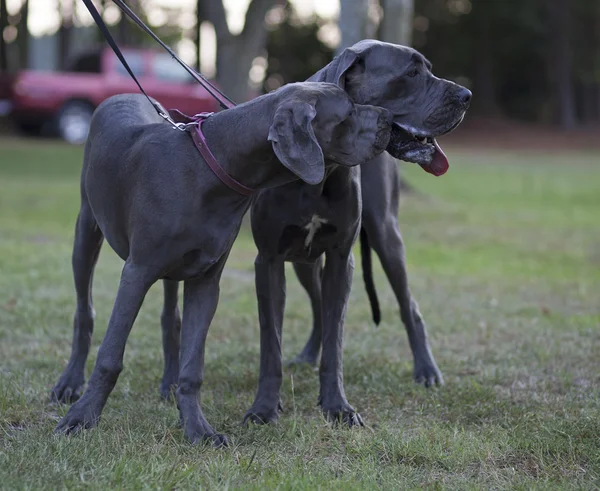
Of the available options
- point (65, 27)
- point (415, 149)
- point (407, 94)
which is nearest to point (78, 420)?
point (415, 149)

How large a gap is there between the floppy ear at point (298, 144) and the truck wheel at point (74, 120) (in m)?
21.1

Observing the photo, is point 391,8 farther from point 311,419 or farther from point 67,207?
point 311,419

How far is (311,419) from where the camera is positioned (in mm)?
4488

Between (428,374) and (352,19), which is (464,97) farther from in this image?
(352,19)

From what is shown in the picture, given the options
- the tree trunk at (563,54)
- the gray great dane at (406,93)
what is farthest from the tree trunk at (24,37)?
the gray great dane at (406,93)

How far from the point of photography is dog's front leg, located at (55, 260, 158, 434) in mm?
4082

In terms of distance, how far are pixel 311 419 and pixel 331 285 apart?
722 millimetres

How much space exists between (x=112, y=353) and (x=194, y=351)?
40cm

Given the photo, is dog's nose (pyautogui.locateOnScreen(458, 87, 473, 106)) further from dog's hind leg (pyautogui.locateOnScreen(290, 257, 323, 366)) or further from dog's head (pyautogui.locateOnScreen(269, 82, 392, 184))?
dog's hind leg (pyautogui.locateOnScreen(290, 257, 323, 366))

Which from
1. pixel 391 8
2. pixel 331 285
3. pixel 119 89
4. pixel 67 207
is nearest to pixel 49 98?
pixel 119 89

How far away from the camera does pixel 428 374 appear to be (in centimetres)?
551

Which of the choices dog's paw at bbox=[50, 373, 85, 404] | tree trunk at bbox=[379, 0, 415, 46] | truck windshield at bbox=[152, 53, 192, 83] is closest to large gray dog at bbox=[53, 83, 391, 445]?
dog's paw at bbox=[50, 373, 85, 404]

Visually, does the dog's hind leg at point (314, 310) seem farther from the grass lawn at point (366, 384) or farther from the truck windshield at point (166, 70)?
the truck windshield at point (166, 70)

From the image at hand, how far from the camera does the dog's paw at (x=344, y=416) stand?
4461 millimetres
